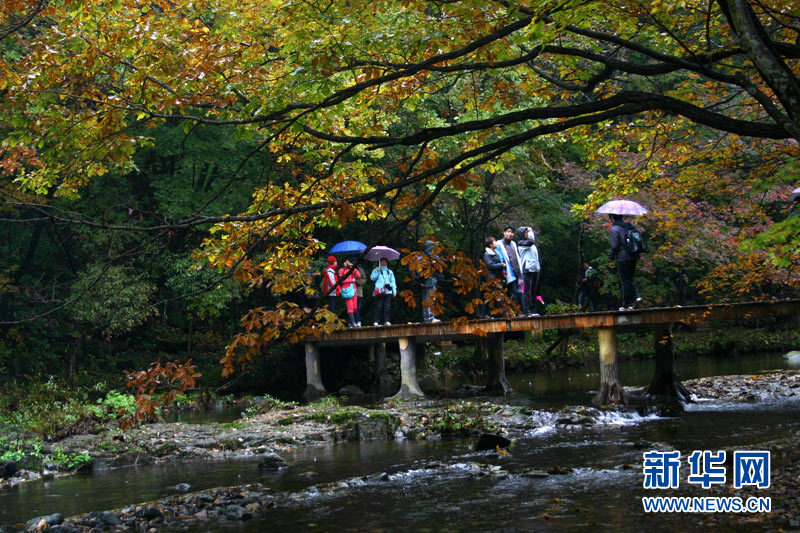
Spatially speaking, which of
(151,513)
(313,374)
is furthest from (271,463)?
→ (313,374)

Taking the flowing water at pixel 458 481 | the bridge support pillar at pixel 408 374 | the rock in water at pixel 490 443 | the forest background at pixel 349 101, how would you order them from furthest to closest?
the bridge support pillar at pixel 408 374 → the rock in water at pixel 490 443 → the flowing water at pixel 458 481 → the forest background at pixel 349 101

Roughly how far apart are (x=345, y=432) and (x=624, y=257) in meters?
5.72

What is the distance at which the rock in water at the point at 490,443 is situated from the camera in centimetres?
975

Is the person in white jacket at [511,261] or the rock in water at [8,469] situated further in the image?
the person in white jacket at [511,261]

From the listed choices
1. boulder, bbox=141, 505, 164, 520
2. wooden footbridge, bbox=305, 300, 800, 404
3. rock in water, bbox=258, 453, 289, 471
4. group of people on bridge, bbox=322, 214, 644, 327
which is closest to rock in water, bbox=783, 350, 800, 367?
group of people on bridge, bbox=322, 214, 644, 327

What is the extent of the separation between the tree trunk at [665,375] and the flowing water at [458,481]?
56 cm

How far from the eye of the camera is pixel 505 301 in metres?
6.83

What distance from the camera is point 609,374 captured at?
13.1 metres

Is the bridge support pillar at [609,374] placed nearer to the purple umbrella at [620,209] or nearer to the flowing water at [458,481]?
the flowing water at [458,481]

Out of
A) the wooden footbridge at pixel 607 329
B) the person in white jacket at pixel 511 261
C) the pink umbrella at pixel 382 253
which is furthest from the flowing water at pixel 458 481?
the pink umbrella at pixel 382 253

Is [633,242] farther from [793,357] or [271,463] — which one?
[793,357]

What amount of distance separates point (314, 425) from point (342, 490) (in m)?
4.54

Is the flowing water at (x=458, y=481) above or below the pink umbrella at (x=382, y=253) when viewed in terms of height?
below

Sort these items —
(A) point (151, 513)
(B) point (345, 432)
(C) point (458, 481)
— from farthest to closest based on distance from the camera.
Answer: (B) point (345, 432), (C) point (458, 481), (A) point (151, 513)
